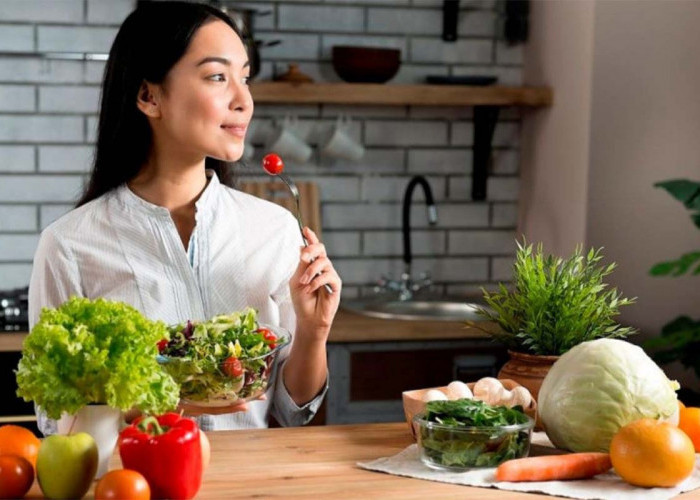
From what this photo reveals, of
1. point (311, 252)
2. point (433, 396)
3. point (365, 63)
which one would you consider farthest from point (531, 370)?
point (365, 63)

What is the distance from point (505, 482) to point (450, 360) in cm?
203

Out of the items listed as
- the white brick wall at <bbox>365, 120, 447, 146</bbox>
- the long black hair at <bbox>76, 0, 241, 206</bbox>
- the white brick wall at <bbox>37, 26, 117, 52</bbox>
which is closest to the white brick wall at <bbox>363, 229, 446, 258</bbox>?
the white brick wall at <bbox>365, 120, 447, 146</bbox>

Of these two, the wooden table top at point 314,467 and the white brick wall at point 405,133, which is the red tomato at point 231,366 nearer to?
the wooden table top at point 314,467

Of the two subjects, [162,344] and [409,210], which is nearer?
[162,344]

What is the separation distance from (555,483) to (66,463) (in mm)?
761

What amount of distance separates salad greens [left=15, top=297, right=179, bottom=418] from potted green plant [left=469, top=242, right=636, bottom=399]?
70 centimetres

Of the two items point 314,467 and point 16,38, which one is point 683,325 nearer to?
point 314,467

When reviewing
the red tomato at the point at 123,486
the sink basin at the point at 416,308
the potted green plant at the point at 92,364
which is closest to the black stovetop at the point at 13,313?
the sink basin at the point at 416,308

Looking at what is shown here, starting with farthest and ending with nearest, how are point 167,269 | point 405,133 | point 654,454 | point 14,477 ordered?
point 405,133, point 167,269, point 654,454, point 14,477

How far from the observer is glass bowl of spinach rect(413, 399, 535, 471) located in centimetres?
189

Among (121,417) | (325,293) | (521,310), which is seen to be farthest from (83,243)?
(521,310)

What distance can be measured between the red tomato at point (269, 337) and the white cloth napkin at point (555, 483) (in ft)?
0.82

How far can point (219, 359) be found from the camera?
194cm

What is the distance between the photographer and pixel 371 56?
4.19 m
